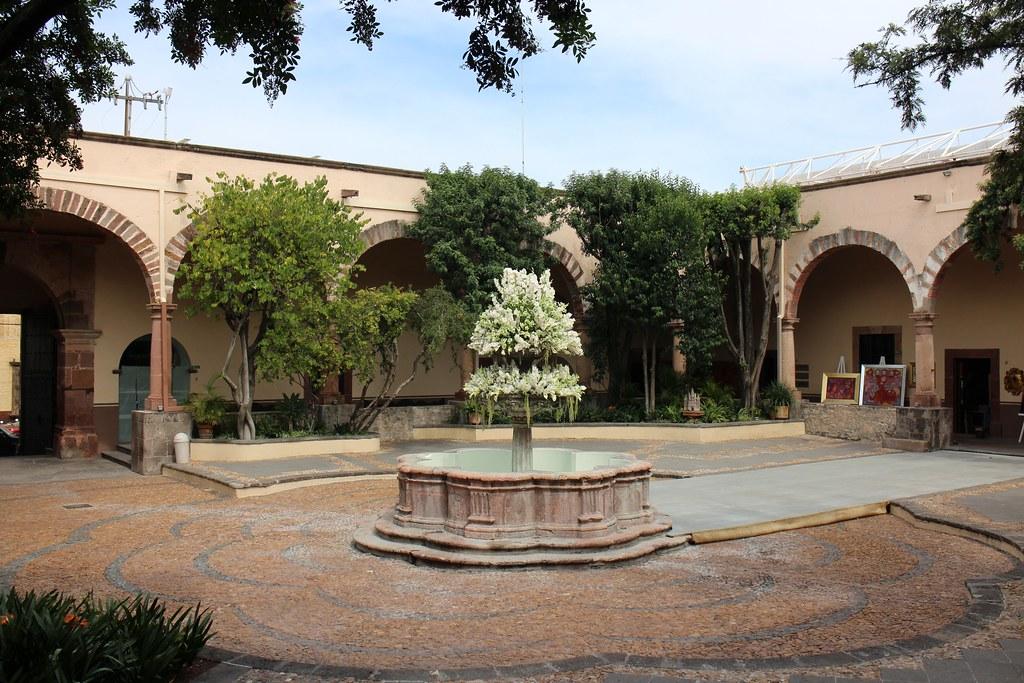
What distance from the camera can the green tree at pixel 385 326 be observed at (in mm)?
15148

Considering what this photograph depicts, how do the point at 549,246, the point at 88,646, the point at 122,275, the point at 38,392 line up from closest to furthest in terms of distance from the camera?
the point at 88,646 → the point at 122,275 → the point at 38,392 → the point at 549,246

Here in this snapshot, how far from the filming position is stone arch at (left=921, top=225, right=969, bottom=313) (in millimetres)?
16297

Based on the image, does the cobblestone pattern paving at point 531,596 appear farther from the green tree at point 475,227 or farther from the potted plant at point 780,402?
the potted plant at point 780,402

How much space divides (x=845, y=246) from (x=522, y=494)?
1250 centimetres

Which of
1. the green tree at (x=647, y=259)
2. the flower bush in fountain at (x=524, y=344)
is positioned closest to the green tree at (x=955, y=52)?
the flower bush in fountain at (x=524, y=344)

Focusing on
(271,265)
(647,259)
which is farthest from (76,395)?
(647,259)

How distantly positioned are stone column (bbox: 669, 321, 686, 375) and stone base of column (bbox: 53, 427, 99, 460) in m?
11.1

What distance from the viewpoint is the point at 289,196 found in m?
14.7

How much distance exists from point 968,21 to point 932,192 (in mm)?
8979

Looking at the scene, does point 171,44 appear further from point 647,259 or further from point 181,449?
point 647,259

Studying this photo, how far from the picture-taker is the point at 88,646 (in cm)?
443

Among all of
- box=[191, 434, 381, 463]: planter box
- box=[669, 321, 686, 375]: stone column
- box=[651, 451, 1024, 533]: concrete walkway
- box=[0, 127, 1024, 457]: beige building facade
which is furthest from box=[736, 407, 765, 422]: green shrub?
box=[191, 434, 381, 463]: planter box

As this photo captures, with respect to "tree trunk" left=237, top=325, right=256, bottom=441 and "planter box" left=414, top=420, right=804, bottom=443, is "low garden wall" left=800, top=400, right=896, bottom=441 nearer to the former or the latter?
"planter box" left=414, top=420, right=804, bottom=443

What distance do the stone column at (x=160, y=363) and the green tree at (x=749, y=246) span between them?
10253 mm
